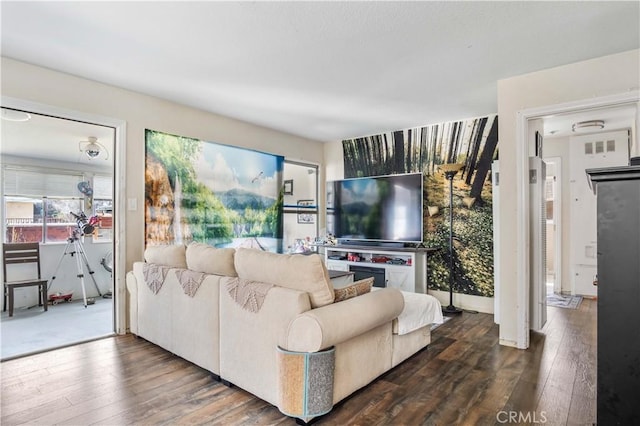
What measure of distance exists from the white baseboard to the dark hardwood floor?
111cm

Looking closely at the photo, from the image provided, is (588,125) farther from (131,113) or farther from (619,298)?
(131,113)

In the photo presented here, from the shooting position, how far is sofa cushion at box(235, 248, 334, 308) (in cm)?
201

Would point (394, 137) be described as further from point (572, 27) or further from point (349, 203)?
point (572, 27)

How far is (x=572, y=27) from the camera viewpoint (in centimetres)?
236

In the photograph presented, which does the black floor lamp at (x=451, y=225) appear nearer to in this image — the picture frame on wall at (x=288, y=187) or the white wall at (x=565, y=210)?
the white wall at (x=565, y=210)

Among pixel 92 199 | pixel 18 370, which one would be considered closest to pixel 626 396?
pixel 18 370

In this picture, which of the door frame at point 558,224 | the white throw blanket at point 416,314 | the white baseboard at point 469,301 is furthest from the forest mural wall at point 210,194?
the door frame at point 558,224

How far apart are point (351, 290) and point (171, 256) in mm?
1654

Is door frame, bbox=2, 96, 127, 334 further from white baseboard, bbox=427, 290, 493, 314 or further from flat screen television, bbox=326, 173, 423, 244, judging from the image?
white baseboard, bbox=427, 290, 493, 314

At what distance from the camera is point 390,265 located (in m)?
4.72

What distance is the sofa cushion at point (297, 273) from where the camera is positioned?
201 cm

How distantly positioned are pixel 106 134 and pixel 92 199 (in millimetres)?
1496

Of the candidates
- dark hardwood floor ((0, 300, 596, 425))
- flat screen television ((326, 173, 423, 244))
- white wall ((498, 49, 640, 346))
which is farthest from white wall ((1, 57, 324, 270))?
white wall ((498, 49, 640, 346))

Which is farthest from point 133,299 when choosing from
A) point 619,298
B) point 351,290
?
point 619,298
